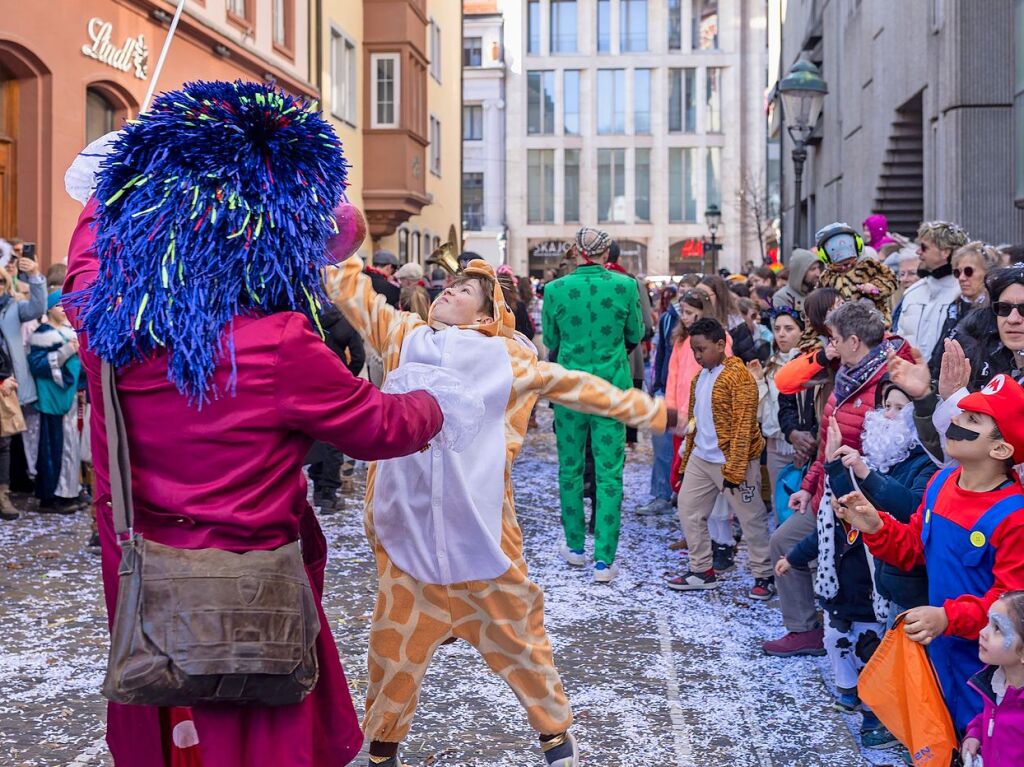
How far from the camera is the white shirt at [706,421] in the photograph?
25.1 feet

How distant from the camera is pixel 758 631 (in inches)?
265

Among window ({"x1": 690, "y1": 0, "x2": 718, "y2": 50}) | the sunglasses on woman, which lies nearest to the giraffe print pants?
the sunglasses on woman

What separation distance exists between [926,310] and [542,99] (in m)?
58.7

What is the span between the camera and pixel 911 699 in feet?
13.2

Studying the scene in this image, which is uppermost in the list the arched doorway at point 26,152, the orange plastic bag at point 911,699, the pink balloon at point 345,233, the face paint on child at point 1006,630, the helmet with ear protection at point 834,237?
the arched doorway at point 26,152

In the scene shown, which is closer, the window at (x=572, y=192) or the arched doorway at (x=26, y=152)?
the arched doorway at (x=26, y=152)

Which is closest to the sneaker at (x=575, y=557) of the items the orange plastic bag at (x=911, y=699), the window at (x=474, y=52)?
the orange plastic bag at (x=911, y=699)

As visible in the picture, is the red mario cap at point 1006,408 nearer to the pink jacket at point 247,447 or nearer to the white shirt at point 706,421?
the pink jacket at point 247,447

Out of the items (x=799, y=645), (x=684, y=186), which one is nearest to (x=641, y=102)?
(x=684, y=186)

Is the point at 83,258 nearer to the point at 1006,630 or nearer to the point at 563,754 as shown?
the point at 563,754

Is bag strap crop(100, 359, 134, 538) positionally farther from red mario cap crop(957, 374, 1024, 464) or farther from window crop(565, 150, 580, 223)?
window crop(565, 150, 580, 223)

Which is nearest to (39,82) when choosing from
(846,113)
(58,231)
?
(58,231)

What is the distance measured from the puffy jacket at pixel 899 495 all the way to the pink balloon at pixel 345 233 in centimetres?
199

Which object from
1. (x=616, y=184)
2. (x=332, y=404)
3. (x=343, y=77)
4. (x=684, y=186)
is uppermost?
(x=616, y=184)
